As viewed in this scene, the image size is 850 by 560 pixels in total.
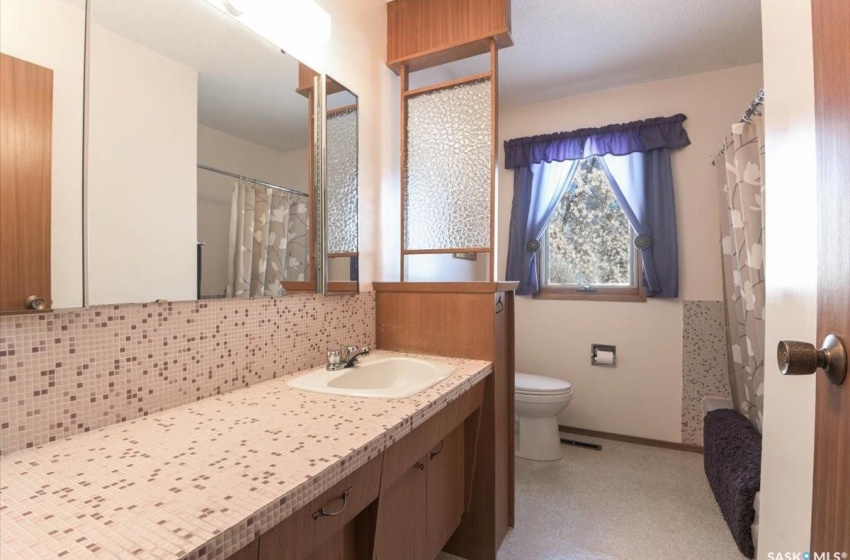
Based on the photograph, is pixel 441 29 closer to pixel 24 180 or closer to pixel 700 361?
pixel 24 180

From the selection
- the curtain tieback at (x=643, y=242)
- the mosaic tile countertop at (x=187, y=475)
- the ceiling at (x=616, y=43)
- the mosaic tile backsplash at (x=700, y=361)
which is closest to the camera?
the mosaic tile countertop at (x=187, y=475)

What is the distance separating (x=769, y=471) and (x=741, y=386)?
1.64 m

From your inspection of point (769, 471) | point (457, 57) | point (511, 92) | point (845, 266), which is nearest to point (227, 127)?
point (457, 57)

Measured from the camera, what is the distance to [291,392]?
113 centimetres

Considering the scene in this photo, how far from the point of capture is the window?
112 inches

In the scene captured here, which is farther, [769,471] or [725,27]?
[725,27]

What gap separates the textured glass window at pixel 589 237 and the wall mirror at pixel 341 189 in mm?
1927

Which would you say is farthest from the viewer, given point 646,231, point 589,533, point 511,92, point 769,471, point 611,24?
point 511,92

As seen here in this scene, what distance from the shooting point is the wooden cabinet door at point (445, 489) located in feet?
4.05

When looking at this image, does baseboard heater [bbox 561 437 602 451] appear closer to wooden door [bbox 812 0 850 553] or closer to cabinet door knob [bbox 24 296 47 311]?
wooden door [bbox 812 0 850 553]

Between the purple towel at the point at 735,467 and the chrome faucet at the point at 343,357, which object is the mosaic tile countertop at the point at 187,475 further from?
the purple towel at the point at 735,467

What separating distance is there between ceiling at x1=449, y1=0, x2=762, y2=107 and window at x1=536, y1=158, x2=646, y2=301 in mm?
640

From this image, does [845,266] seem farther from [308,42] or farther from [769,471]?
[308,42]

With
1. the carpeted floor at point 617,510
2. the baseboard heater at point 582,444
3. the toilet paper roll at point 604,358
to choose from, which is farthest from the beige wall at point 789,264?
the toilet paper roll at point 604,358
